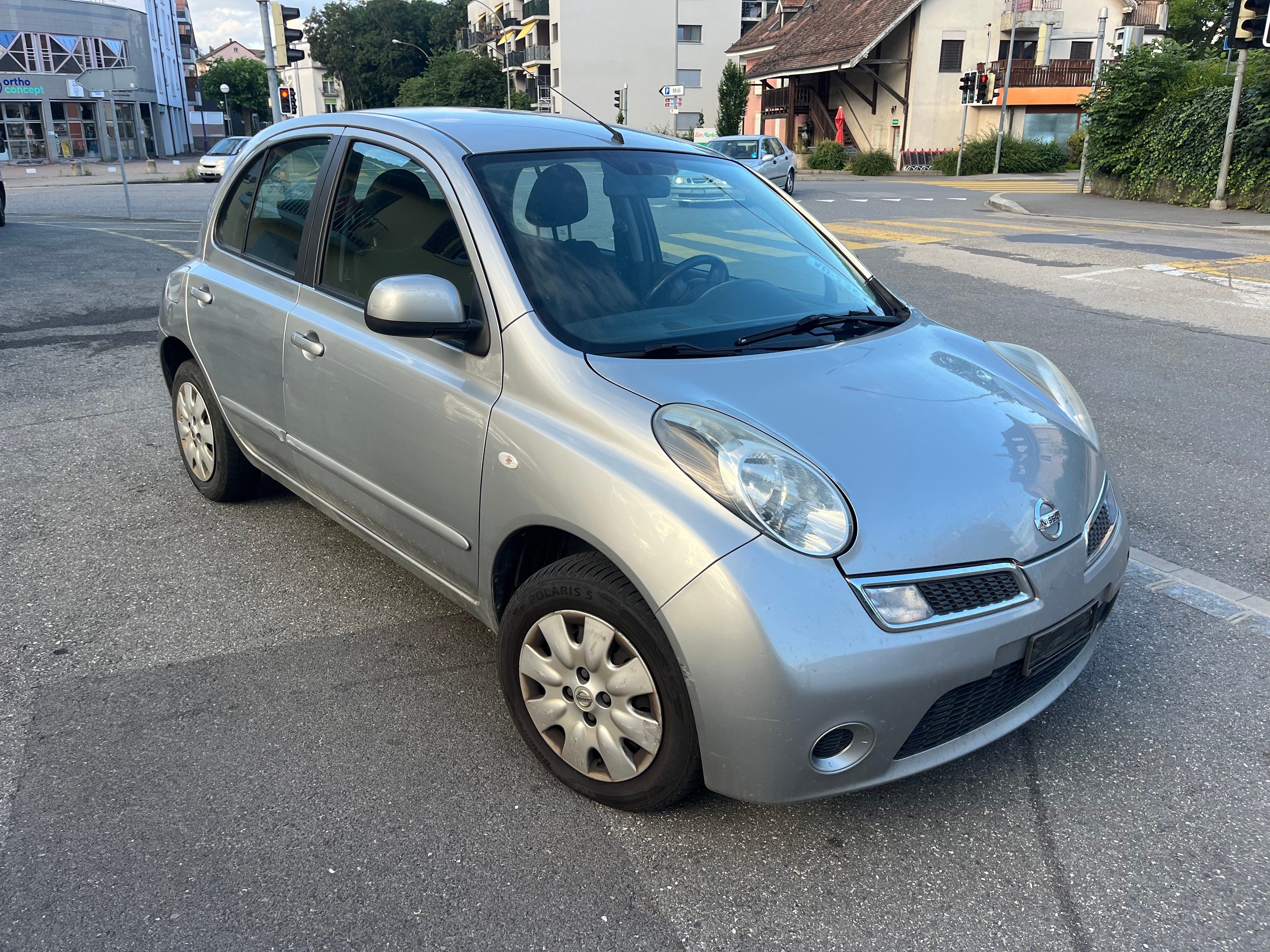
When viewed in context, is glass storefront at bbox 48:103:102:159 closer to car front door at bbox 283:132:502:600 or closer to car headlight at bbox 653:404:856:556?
car front door at bbox 283:132:502:600

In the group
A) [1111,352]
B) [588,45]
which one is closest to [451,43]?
[588,45]

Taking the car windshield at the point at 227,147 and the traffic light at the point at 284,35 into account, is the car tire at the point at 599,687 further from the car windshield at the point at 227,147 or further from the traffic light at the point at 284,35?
the car windshield at the point at 227,147

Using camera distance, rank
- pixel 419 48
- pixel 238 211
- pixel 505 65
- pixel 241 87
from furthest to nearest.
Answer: pixel 241 87 < pixel 419 48 < pixel 505 65 < pixel 238 211

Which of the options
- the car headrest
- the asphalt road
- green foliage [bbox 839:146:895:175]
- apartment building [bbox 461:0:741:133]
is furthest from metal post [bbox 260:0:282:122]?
apartment building [bbox 461:0:741:133]

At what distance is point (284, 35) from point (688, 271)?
67.0ft

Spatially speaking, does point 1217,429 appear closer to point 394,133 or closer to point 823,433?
point 823,433

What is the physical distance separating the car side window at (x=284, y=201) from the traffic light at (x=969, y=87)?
1502 inches

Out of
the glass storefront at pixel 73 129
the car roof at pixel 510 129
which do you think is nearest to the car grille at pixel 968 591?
the car roof at pixel 510 129

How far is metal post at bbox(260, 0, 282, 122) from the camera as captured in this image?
20719mm

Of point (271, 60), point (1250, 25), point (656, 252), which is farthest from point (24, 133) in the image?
point (656, 252)

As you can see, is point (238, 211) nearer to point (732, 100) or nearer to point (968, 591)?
point (968, 591)

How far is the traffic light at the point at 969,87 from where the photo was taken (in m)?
37.2

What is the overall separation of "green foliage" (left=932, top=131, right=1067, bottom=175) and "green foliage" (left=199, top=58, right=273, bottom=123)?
84047mm

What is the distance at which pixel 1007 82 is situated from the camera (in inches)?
1586
